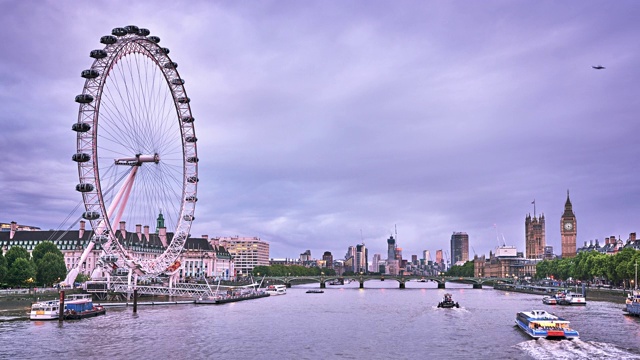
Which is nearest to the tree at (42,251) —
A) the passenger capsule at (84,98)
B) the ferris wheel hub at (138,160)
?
the ferris wheel hub at (138,160)

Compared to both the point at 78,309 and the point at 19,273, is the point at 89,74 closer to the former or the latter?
the point at 78,309

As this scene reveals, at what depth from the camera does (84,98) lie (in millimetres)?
100688

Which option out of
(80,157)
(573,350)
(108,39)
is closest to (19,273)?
(80,157)

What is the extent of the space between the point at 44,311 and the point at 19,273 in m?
45.5

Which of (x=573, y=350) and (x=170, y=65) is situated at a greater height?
(x=170, y=65)

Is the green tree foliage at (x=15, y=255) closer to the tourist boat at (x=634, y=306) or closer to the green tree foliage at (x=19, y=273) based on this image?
the green tree foliage at (x=19, y=273)

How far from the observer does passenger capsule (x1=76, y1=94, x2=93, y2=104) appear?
100 metres

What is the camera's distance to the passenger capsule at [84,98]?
100438mm

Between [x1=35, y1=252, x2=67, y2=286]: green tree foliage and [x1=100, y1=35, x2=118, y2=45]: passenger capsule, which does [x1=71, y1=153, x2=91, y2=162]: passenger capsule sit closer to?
[x1=100, y1=35, x2=118, y2=45]: passenger capsule

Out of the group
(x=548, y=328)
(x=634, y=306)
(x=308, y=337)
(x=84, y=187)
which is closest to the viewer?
(x=548, y=328)

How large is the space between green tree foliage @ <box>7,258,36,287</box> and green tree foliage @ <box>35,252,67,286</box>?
179 inches

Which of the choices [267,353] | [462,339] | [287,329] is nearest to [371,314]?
[287,329]

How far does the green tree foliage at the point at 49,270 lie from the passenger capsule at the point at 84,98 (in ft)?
186

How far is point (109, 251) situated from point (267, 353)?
58449 mm
